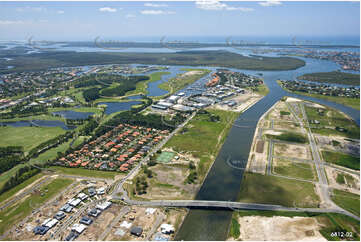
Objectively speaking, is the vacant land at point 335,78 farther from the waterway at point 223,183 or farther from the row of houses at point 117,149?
the row of houses at point 117,149

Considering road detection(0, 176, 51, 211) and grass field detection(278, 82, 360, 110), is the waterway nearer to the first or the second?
grass field detection(278, 82, 360, 110)

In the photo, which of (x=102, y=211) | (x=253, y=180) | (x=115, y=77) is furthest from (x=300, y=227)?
(x=115, y=77)

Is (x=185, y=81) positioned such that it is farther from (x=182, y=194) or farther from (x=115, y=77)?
(x=182, y=194)

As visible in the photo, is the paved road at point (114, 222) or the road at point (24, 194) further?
the road at point (24, 194)

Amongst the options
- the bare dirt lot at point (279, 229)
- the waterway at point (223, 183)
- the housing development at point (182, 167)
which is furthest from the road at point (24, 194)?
the bare dirt lot at point (279, 229)

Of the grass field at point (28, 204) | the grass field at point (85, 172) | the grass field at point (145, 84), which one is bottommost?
the grass field at point (28, 204)

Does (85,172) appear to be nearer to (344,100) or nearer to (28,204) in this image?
(28,204)

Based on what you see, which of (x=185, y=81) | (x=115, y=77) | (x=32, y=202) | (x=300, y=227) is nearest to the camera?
(x=300, y=227)
